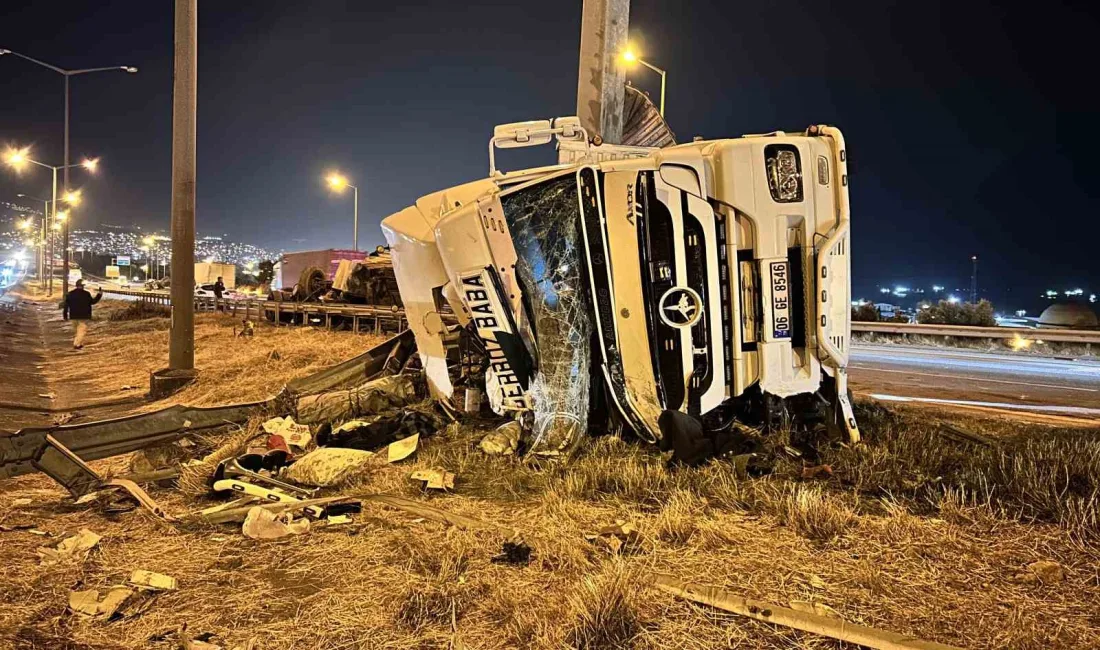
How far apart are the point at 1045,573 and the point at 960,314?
21.0 m

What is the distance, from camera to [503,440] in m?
4.71

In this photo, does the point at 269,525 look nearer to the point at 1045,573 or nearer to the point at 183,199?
the point at 1045,573

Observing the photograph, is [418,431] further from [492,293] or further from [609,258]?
[609,258]

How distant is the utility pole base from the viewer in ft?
28.7

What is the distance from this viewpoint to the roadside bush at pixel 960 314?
20031 millimetres

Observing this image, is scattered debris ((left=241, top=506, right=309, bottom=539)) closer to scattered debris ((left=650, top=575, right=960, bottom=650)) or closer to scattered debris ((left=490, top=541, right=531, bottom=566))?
scattered debris ((left=490, top=541, right=531, bottom=566))

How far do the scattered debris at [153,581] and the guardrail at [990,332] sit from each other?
16189 millimetres

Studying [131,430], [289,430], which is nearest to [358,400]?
[289,430]

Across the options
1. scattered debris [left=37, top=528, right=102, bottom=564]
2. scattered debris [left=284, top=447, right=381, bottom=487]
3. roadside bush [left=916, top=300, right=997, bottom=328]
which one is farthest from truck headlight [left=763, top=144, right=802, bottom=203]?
Result: roadside bush [left=916, top=300, right=997, bottom=328]

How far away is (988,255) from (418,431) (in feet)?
475

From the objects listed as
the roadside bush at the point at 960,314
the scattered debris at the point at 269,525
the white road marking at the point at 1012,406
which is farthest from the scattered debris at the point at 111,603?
the roadside bush at the point at 960,314

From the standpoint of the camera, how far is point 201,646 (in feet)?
7.61

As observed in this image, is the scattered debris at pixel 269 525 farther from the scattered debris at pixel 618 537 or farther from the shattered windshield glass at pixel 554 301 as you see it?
the shattered windshield glass at pixel 554 301

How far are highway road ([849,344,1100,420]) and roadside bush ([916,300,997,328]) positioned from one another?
801 cm
